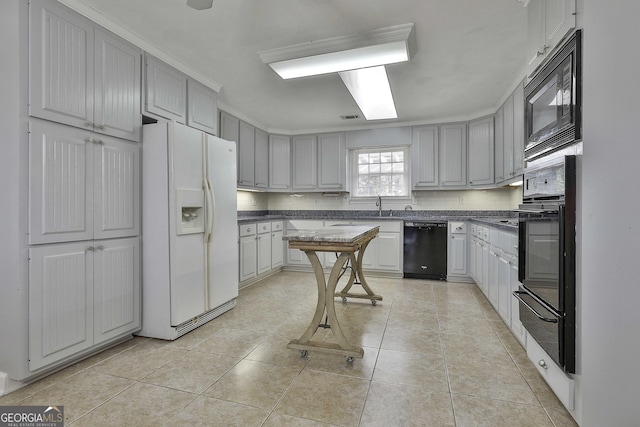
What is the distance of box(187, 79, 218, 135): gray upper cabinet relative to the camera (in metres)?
3.10

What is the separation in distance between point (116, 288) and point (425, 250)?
12.6ft

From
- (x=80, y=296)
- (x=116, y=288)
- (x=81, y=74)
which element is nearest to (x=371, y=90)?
(x=81, y=74)

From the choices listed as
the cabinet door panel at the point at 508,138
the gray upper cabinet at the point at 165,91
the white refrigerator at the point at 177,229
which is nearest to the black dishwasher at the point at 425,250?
the cabinet door panel at the point at 508,138

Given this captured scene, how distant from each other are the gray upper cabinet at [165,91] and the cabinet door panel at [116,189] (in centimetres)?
43

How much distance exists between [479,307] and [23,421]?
3.68 m

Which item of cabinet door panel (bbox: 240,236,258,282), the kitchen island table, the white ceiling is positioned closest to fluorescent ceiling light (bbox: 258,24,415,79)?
the white ceiling

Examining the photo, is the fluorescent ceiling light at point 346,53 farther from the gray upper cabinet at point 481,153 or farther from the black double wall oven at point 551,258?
the gray upper cabinet at point 481,153

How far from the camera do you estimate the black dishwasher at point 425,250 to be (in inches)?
179

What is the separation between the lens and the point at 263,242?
15.1 feet

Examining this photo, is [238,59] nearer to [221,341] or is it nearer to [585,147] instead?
[221,341]

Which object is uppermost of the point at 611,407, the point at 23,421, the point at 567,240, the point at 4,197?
the point at 4,197

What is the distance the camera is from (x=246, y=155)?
4.73 m

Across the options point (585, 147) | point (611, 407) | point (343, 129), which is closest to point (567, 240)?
point (585, 147)

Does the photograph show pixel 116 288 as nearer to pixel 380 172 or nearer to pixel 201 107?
pixel 201 107
